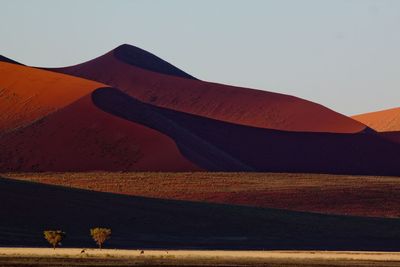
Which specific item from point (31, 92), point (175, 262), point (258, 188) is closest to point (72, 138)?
point (31, 92)

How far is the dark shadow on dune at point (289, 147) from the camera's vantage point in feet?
516

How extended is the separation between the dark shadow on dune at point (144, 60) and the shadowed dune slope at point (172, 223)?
9335 cm

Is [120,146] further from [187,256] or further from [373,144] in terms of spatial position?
[187,256]

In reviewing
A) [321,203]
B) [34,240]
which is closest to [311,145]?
[321,203]

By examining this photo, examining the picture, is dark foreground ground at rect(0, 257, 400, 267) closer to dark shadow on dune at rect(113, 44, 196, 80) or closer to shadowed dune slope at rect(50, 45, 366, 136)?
shadowed dune slope at rect(50, 45, 366, 136)

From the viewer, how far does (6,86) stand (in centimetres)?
14762

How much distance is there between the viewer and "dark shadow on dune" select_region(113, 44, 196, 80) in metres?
191

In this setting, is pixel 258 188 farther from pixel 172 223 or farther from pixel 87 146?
pixel 172 223

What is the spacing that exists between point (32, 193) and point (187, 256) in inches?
1135

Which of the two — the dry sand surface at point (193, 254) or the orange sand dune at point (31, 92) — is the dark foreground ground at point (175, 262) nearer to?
the dry sand surface at point (193, 254)

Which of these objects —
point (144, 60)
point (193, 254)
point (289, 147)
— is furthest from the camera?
point (144, 60)

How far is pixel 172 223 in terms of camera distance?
90.1 m

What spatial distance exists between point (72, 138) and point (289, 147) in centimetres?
3861

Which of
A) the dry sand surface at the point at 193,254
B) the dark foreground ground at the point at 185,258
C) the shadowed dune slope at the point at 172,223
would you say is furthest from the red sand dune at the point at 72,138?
the dark foreground ground at the point at 185,258
